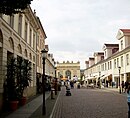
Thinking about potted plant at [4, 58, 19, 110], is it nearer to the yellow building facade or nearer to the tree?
the tree

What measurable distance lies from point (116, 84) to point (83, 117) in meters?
38.5

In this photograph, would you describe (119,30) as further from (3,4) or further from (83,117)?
(3,4)

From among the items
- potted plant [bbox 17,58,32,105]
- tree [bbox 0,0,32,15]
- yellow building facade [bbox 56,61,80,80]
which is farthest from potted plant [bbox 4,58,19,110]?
yellow building facade [bbox 56,61,80,80]

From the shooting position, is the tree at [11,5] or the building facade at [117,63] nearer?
the tree at [11,5]

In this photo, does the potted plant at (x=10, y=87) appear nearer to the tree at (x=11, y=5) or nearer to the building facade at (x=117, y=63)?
the tree at (x=11, y=5)

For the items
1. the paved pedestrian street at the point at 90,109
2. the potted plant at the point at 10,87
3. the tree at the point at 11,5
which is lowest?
the paved pedestrian street at the point at 90,109

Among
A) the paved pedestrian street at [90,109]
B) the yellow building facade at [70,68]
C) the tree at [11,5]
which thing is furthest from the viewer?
the yellow building facade at [70,68]

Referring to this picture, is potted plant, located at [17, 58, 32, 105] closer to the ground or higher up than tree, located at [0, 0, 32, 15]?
closer to the ground

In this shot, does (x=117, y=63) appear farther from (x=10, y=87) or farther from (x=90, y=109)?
(x=10, y=87)

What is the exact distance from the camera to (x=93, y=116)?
12.8m

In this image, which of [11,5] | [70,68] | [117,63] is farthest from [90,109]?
[70,68]

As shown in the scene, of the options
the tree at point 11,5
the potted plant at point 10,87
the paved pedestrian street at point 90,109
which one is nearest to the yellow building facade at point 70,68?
the paved pedestrian street at point 90,109

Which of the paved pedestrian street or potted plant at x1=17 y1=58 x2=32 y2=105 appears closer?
the paved pedestrian street

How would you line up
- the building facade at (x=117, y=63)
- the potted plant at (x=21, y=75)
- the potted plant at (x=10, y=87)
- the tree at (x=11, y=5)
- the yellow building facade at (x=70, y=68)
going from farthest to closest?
the yellow building facade at (x=70, y=68) < the building facade at (x=117, y=63) < the potted plant at (x=21, y=75) < the potted plant at (x=10, y=87) < the tree at (x=11, y=5)
